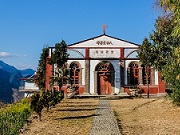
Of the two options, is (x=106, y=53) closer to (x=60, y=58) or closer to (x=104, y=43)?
(x=104, y=43)

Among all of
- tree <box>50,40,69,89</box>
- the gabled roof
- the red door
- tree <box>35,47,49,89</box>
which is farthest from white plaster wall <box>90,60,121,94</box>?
tree <box>35,47,49,89</box>

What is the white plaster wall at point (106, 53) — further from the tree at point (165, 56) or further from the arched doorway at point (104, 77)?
the tree at point (165, 56)

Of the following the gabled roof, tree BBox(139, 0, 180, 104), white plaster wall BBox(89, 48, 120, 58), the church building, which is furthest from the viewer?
the gabled roof

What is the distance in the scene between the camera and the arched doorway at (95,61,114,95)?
1345 inches

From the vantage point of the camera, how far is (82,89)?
33.8 m

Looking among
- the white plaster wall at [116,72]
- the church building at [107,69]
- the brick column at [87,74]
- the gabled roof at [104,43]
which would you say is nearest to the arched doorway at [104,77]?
the church building at [107,69]

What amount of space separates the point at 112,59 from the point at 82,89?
14.9 ft

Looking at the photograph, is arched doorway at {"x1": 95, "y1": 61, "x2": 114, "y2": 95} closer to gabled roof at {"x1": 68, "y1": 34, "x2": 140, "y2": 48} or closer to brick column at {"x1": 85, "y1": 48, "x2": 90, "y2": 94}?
brick column at {"x1": 85, "y1": 48, "x2": 90, "y2": 94}

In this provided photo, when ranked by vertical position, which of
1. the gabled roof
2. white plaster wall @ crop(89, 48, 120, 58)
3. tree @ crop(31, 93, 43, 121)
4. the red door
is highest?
the gabled roof

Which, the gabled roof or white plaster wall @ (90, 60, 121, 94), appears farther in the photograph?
the gabled roof

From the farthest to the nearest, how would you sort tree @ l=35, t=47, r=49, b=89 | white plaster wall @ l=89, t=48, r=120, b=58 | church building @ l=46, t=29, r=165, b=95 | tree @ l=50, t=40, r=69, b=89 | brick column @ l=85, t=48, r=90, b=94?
tree @ l=35, t=47, r=49, b=89 < white plaster wall @ l=89, t=48, r=120, b=58 < church building @ l=46, t=29, r=165, b=95 < brick column @ l=85, t=48, r=90, b=94 < tree @ l=50, t=40, r=69, b=89

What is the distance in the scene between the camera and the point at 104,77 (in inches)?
1350

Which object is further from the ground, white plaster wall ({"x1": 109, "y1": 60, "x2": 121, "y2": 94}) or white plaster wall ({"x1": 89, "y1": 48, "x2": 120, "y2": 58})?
white plaster wall ({"x1": 89, "y1": 48, "x2": 120, "y2": 58})

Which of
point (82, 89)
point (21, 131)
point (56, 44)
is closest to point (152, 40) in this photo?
point (56, 44)
